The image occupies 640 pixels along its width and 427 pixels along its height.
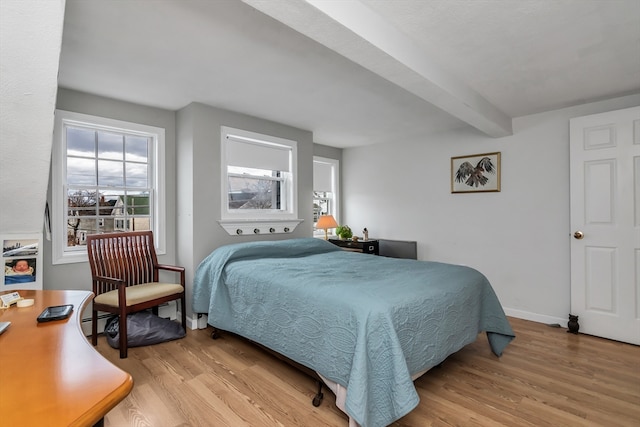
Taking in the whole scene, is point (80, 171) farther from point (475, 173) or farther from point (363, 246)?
point (475, 173)

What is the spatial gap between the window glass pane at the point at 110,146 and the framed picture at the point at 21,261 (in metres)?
1.16

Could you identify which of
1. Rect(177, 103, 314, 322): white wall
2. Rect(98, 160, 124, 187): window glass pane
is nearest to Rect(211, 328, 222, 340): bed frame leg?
Result: Rect(177, 103, 314, 322): white wall

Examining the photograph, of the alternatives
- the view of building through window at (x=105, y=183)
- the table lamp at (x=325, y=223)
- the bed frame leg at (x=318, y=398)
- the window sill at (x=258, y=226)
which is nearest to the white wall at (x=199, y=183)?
the window sill at (x=258, y=226)

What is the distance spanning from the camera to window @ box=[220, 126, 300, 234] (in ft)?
12.2

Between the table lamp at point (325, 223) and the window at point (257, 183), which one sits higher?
the window at point (257, 183)

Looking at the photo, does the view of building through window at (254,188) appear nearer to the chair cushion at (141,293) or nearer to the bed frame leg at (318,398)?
the chair cushion at (141,293)

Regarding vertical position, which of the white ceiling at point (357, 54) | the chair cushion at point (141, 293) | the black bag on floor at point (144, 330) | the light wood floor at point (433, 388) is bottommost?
the light wood floor at point (433, 388)

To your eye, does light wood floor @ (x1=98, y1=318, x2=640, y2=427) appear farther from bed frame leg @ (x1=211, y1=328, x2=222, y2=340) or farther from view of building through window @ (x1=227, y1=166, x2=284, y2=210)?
view of building through window @ (x1=227, y1=166, x2=284, y2=210)

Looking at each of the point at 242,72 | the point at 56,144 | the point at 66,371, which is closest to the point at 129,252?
the point at 56,144

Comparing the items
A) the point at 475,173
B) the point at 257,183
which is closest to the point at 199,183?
the point at 257,183

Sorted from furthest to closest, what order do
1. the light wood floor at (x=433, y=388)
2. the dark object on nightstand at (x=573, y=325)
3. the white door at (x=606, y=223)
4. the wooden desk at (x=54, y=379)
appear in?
the dark object on nightstand at (x=573, y=325) → the white door at (x=606, y=223) → the light wood floor at (x=433, y=388) → the wooden desk at (x=54, y=379)

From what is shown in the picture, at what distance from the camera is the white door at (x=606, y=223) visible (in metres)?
3.00

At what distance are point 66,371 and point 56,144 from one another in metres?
2.92

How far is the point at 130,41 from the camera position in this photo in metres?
2.18
